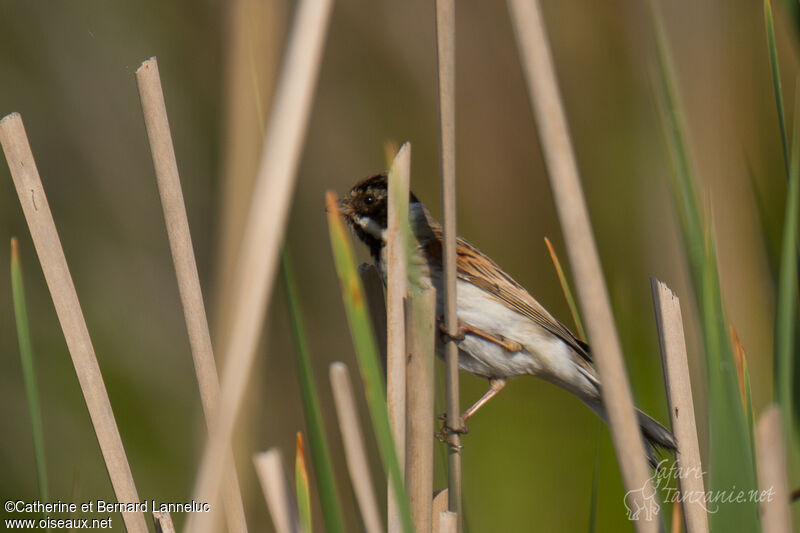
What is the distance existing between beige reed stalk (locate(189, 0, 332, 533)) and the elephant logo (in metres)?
0.70

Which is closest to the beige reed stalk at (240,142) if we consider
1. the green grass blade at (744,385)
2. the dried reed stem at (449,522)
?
the dried reed stem at (449,522)

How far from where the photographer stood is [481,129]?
3875 millimetres

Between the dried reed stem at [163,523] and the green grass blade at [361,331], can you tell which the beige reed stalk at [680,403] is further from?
the dried reed stem at [163,523]

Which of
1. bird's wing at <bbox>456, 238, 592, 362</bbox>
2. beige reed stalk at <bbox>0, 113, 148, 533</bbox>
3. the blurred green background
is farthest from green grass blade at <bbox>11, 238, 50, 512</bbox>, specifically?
bird's wing at <bbox>456, 238, 592, 362</bbox>

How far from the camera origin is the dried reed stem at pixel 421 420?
62.9 inches

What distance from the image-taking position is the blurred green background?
3092 millimetres

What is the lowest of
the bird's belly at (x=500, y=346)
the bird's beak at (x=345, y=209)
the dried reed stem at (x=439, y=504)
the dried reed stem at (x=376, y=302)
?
the dried reed stem at (x=439, y=504)

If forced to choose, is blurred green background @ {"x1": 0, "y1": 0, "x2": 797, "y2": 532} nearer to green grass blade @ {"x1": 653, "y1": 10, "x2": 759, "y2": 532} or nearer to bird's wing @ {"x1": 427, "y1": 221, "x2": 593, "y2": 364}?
bird's wing @ {"x1": 427, "y1": 221, "x2": 593, "y2": 364}

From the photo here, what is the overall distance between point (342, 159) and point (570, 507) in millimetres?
2095

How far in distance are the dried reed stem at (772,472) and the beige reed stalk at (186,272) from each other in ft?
3.38

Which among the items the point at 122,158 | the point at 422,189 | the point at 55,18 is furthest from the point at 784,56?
the point at 55,18

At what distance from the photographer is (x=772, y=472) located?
144 cm

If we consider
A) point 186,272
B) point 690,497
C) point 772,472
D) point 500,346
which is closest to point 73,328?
point 186,272

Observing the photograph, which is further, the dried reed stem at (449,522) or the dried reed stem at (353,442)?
the dried reed stem at (449,522)
